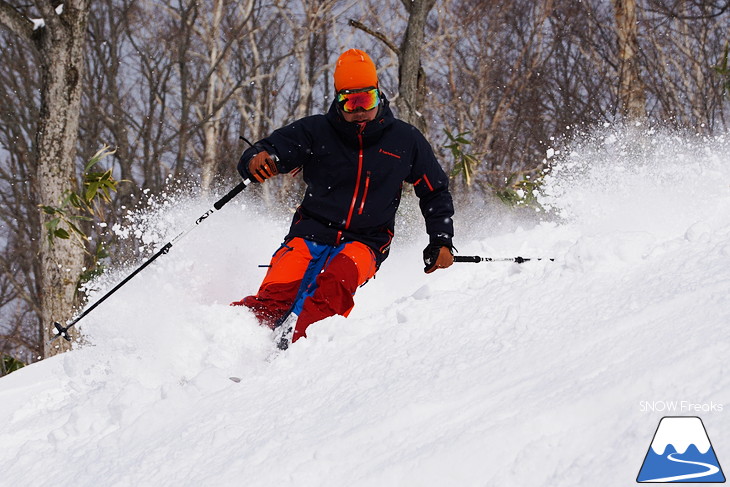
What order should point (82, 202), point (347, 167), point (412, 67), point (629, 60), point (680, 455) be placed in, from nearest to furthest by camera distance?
point (680, 455), point (347, 167), point (82, 202), point (412, 67), point (629, 60)

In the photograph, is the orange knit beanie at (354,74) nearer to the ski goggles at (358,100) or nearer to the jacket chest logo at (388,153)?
the ski goggles at (358,100)

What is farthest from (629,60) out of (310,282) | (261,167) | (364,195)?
(261,167)

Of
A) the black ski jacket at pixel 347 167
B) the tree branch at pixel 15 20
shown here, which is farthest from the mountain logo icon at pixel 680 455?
the tree branch at pixel 15 20

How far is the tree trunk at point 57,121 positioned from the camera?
23.1ft

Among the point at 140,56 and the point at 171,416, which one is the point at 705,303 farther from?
the point at 140,56

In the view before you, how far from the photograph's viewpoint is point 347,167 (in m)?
3.95

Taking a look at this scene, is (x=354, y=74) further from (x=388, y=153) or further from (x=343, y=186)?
(x=343, y=186)

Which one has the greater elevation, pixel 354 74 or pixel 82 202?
pixel 354 74

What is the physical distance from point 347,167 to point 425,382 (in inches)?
69.4

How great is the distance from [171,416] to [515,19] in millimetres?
19176

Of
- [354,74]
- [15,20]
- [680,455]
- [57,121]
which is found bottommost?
[680,455]

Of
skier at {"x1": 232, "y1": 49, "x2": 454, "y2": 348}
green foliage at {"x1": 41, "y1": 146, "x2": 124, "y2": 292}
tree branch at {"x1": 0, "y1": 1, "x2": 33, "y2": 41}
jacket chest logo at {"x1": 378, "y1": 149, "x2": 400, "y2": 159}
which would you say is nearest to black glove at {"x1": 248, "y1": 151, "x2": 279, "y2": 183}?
skier at {"x1": 232, "y1": 49, "x2": 454, "y2": 348}

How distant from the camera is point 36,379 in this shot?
425cm

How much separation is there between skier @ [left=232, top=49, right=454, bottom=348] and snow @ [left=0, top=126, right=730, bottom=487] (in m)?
0.28
